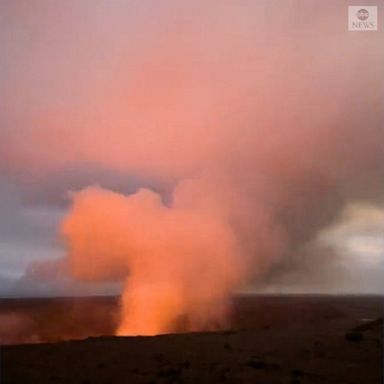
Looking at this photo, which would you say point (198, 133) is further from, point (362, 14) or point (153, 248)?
point (362, 14)

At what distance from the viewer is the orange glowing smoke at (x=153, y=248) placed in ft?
7.35

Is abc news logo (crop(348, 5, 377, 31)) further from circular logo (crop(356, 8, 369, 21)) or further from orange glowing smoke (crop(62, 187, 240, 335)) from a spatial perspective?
orange glowing smoke (crop(62, 187, 240, 335))

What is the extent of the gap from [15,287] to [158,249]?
17.2 inches

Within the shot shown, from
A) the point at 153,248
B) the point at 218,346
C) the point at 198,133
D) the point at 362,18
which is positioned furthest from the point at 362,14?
the point at 218,346

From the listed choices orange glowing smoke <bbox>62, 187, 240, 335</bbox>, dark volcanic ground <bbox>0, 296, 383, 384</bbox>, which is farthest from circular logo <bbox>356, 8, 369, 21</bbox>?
dark volcanic ground <bbox>0, 296, 383, 384</bbox>

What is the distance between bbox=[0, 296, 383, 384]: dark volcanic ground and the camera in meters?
2.16

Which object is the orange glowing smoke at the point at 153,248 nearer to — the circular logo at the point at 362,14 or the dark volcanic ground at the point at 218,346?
the dark volcanic ground at the point at 218,346

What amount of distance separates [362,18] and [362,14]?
0.01 meters

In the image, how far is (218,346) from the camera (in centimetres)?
219

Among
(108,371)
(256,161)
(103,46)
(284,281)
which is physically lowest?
(108,371)

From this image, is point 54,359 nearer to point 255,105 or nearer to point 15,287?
point 15,287

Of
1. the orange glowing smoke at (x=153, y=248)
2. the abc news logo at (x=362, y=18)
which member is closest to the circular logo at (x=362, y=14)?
the abc news logo at (x=362, y=18)

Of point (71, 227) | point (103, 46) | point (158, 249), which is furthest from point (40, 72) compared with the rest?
point (158, 249)

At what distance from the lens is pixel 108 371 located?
7.14 ft
